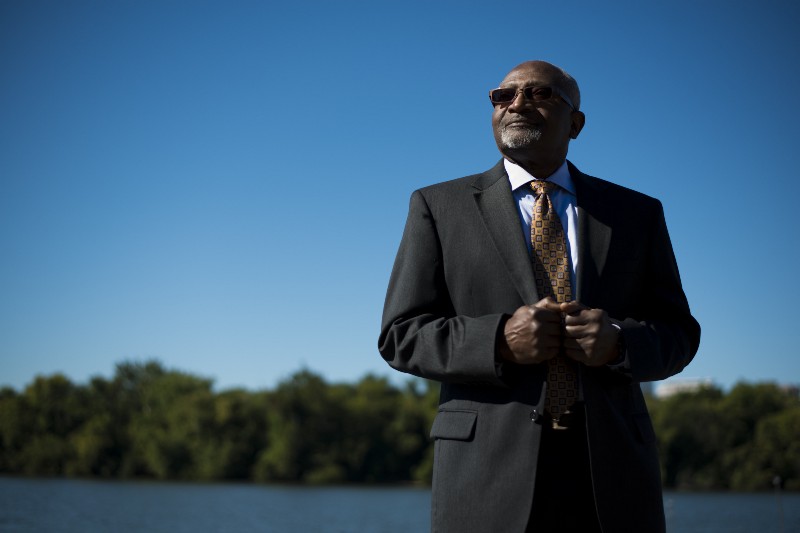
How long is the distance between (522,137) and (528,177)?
167 millimetres

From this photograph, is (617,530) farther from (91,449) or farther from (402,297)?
(91,449)

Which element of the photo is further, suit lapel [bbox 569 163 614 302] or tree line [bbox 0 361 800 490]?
tree line [bbox 0 361 800 490]

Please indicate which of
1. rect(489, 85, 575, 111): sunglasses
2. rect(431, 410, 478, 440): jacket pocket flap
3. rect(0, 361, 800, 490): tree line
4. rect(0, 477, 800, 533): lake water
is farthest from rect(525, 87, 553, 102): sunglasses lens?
rect(0, 361, 800, 490): tree line

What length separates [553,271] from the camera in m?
3.59

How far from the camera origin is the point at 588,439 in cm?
329

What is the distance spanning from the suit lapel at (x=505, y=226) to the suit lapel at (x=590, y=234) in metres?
0.20

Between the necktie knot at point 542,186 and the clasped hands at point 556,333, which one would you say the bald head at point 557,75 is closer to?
the necktie knot at point 542,186

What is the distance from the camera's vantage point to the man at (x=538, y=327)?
3.29 metres

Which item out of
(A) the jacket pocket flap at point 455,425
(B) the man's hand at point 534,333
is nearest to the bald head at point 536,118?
(B) the man's hand at point 534,333

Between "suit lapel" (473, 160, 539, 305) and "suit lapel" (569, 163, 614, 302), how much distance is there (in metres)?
0.20

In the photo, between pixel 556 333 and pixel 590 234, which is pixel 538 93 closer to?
pixel 590 234

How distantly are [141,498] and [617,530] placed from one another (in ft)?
236

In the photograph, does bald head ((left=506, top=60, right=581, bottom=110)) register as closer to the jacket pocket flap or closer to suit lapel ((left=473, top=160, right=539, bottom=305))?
suit lapel ((left=473, top=160, right=539, bottom=305))

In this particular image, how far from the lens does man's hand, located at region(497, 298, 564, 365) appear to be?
3.18 meters
